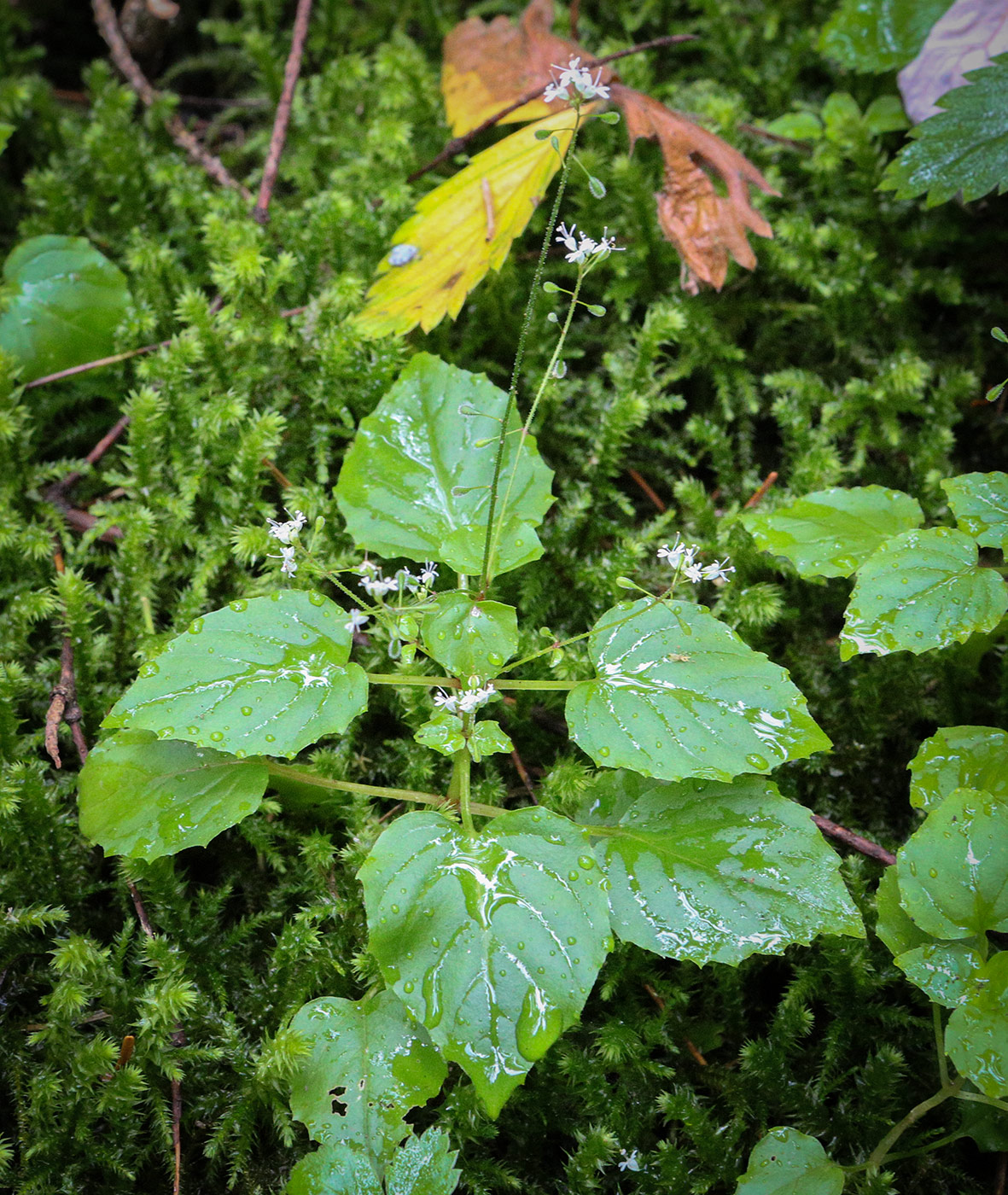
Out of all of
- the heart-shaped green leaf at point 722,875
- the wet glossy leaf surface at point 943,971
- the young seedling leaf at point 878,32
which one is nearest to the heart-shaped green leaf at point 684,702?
the heart-shaped green leaf at point 722,875

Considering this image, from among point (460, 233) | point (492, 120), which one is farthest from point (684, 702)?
point (492, 120)

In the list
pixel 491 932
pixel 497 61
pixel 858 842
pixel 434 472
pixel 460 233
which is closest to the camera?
pixel 491 932

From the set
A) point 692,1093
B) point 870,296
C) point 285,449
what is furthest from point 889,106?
point 692,1093

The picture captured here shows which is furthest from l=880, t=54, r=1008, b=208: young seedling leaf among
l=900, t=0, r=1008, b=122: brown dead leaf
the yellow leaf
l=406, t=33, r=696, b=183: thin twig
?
the yellow leaf

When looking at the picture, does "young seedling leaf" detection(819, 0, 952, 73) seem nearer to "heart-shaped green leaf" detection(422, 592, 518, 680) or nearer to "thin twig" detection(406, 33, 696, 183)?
"thin twig" detection(406, 33, 696, 183)

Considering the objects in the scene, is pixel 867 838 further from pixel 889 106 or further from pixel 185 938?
pixel 889 106

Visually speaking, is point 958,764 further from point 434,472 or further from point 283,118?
point 283,118

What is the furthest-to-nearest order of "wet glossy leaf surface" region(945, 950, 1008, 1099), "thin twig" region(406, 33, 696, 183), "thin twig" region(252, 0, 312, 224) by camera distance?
1. "thin twig" region(252, 0, 312, 224)
2. "thin twig" region(406, 33, 696, 183)
3. "wet glossy leaf surface" region(945, 950, 1008, 1099)
